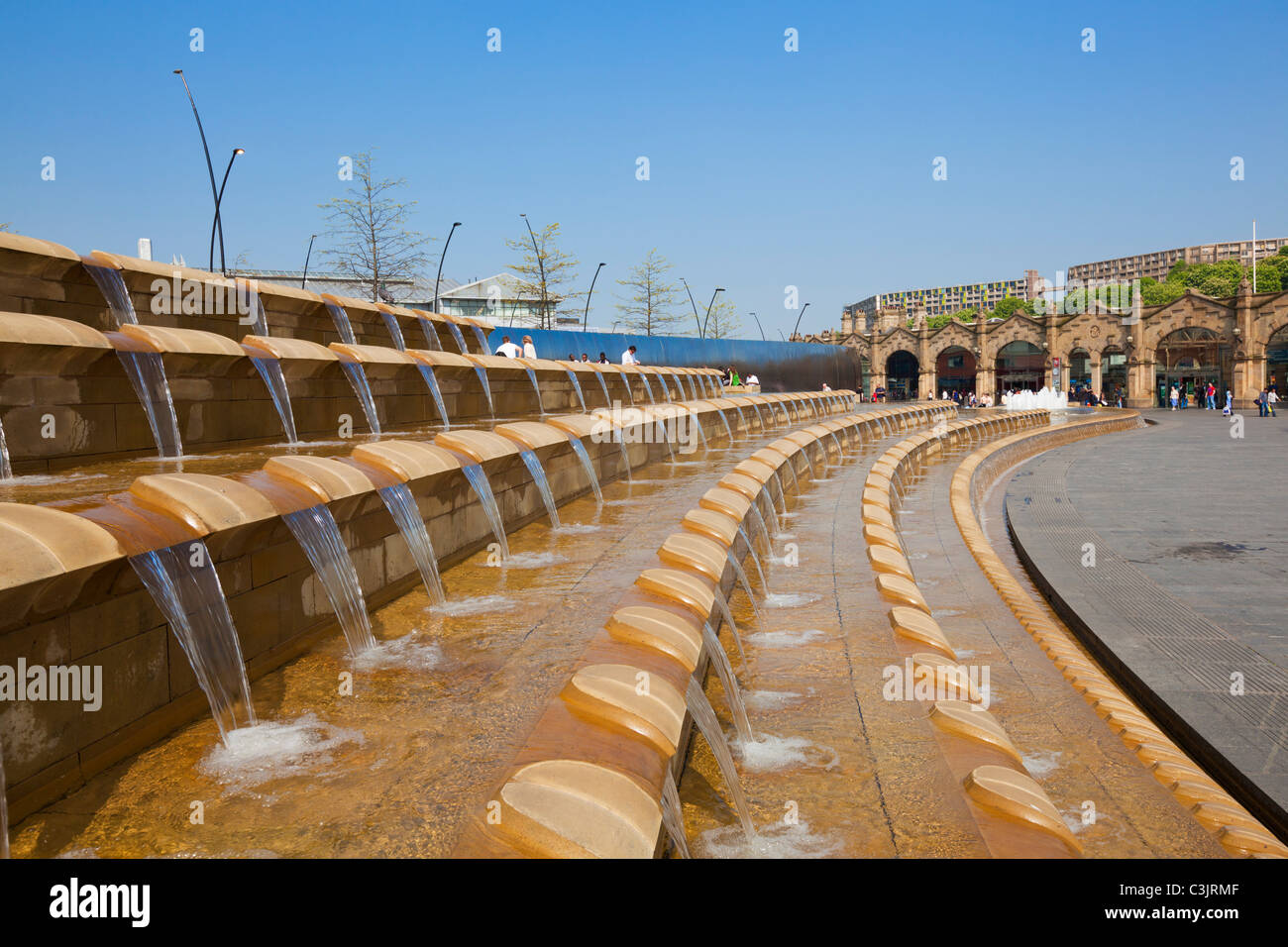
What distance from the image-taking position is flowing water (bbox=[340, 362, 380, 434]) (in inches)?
306

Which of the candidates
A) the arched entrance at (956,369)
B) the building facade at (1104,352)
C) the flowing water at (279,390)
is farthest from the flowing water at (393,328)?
the arched entrance at (956,369)

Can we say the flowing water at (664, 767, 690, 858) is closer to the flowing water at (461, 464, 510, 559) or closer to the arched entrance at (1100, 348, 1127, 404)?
the flowing water at (461, 464, 510, 559)

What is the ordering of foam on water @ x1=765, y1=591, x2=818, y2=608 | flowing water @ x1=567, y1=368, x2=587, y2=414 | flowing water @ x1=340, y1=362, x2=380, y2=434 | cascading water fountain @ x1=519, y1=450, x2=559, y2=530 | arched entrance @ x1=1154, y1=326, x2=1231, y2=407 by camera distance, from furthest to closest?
arched entrance @ x1=1154, y1=326, x2=1231, y2=407, flowing water @ x1=567, y1=368, x2=587, y2=414, flowing water @ x1=340, y1=362, x2=380, y2=434, cascading water fountain @ x1=519, y1=450, x2=559, y2=530, foam on water @ x1=765, y1=591, x2=818, y2=608

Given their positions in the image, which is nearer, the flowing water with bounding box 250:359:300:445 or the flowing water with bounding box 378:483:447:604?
the flowing water with bounding box 378:483:447:604

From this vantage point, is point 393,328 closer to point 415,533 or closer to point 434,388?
point 434,388

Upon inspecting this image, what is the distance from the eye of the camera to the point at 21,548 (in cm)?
249

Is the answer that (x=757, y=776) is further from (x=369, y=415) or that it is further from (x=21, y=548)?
(x=369, y=415)

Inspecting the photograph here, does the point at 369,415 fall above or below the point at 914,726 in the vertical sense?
above

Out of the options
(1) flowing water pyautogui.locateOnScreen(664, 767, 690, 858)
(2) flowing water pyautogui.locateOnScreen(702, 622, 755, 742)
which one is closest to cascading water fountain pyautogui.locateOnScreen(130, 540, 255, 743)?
Answer: (1) flowing water pyautogui.locateOnScreen(664, 767, 690, 858)

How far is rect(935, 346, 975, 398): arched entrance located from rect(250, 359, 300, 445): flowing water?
78.0 meters

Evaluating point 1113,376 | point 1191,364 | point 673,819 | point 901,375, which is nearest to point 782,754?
point 673,819

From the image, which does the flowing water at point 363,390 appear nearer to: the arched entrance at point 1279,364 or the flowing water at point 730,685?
the flowing water at point 730,685
